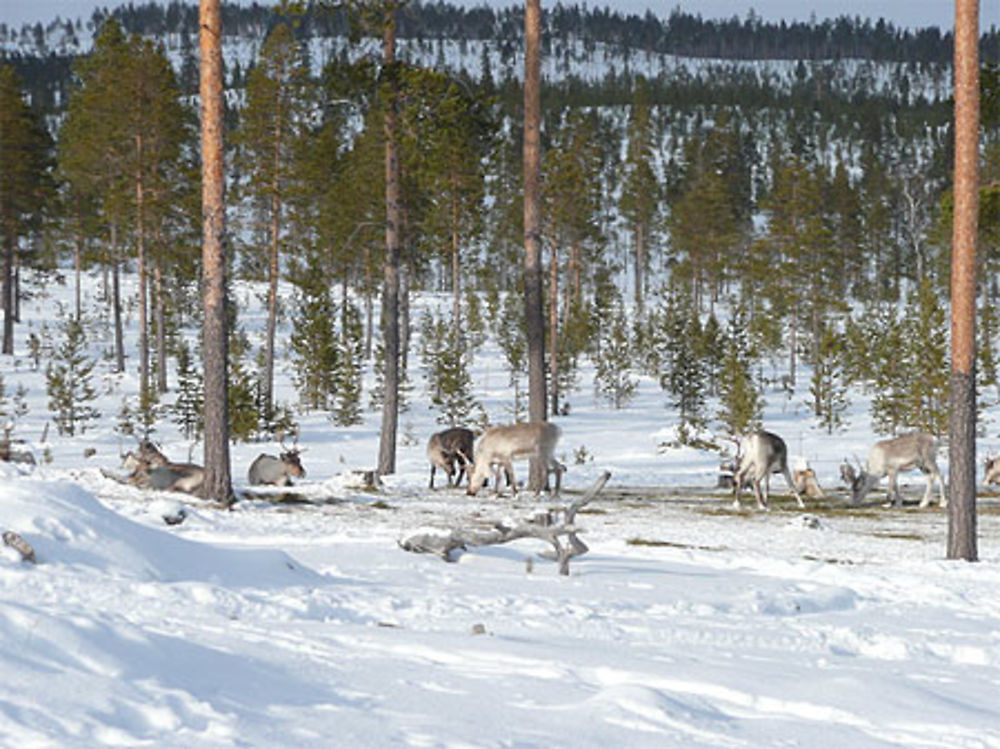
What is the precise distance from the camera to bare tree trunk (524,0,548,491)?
17.3 meters

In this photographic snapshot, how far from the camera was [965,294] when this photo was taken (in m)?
11.7

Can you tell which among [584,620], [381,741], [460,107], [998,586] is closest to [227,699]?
[381,741]

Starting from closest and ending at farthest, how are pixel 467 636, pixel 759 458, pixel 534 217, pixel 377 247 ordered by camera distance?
pixel 467 636 → pixel 534 217 → pixel 759 458 → pixel 377 247

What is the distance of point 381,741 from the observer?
3.64 metres

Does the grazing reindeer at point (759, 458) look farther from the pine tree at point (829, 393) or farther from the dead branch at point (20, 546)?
the pine tree at point (829, 393)

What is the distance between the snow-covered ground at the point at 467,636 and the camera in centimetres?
391

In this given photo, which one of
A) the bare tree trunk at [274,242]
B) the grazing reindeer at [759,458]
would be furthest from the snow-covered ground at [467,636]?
the bare tree trunk at [274,242]

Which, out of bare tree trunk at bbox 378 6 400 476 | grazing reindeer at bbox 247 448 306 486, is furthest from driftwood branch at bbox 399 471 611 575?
bare tree trunk at bbox 378 6 400 476

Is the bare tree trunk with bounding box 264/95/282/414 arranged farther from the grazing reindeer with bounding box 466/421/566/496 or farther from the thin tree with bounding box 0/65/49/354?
the grazing reindeer with bounding box 466/421/566/496

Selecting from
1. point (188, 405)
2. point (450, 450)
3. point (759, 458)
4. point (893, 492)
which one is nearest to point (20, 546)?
point (450, 450)

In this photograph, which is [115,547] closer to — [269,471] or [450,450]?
[269,471]

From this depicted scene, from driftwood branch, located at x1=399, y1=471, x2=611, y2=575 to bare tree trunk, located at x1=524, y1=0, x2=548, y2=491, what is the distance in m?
7.96

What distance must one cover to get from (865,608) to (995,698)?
292 cm

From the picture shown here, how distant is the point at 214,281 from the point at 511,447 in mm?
6156
